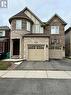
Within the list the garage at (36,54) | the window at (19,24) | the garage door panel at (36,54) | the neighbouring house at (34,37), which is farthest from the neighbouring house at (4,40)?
the garage door panel at (36,54)

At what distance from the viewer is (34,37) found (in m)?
46.2

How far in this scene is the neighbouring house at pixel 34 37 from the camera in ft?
149

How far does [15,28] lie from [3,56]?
5.89m

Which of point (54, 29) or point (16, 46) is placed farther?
point (54, 29)

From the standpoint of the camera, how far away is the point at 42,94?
1117 cm

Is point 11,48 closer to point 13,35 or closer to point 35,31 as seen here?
point 13,35

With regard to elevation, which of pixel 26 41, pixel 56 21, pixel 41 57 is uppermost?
pixel 56 21

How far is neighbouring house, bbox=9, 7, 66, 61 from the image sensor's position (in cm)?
4547

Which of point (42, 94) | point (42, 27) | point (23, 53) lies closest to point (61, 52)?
point (42, 27)

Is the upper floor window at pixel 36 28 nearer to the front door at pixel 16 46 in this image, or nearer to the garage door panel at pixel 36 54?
the front door at pixel 16 46

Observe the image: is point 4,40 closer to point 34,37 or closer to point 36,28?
point 36,28

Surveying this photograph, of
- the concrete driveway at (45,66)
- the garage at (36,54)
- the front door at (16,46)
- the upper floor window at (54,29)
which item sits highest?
the upper floor window at (54,29)

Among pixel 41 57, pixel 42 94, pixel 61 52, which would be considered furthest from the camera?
pixel 61 52

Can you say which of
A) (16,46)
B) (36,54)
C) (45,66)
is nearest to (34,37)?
(36,54)
